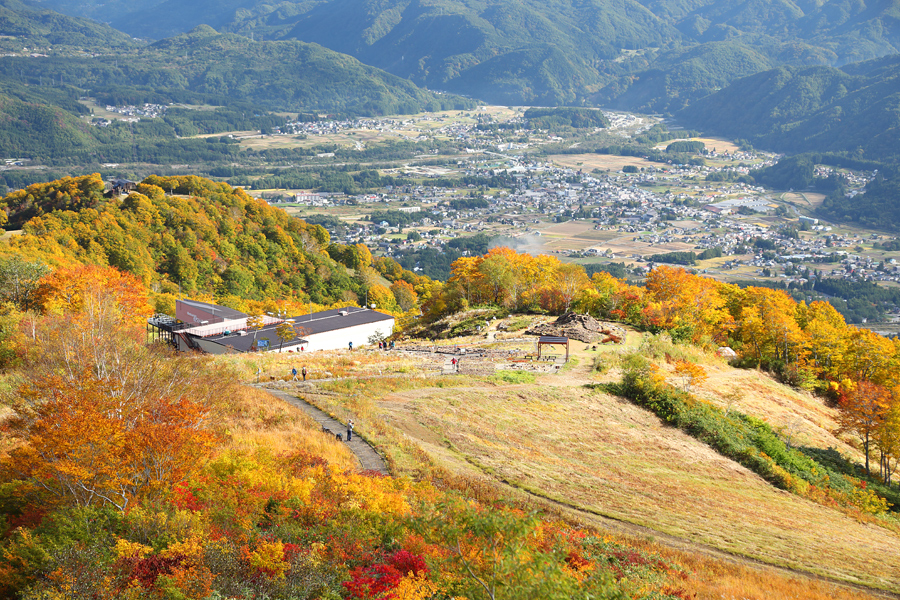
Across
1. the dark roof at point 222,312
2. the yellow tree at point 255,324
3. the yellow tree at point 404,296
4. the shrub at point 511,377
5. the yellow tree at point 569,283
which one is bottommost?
the yellow tree at point 404,296

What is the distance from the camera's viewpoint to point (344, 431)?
24.2 metres

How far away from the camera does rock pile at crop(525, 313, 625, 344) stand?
43244 millimetres

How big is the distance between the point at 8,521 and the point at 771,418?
111ft

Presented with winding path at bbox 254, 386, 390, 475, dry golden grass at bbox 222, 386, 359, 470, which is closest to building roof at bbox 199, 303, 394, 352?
winding path at bbox 254, 386, 390, 475

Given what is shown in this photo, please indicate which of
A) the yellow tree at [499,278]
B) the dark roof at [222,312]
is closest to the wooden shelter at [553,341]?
the yellow tree at [499,278]

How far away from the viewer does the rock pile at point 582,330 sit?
43.2 m

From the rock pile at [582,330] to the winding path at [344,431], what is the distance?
20436mm

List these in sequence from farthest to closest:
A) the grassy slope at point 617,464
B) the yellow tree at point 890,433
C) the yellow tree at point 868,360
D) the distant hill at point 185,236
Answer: the distant hill at point 185,236, the yellow tree at point 868,360, the yellow tree at point 890,433, the grassy slope at point 617,464

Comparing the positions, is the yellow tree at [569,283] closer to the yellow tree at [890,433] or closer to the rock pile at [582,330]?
the rock pile at [582,330]

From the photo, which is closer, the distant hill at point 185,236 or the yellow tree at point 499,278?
the yellow tree at point 499,278

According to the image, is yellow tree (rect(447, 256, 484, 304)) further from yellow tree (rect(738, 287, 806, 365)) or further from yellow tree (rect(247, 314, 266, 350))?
yellow tree (rect(738, 287, 806, 365))

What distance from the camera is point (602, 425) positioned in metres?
29.3

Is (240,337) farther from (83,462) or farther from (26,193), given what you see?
(26,193)

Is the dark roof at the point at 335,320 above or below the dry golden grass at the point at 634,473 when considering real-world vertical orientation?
below
